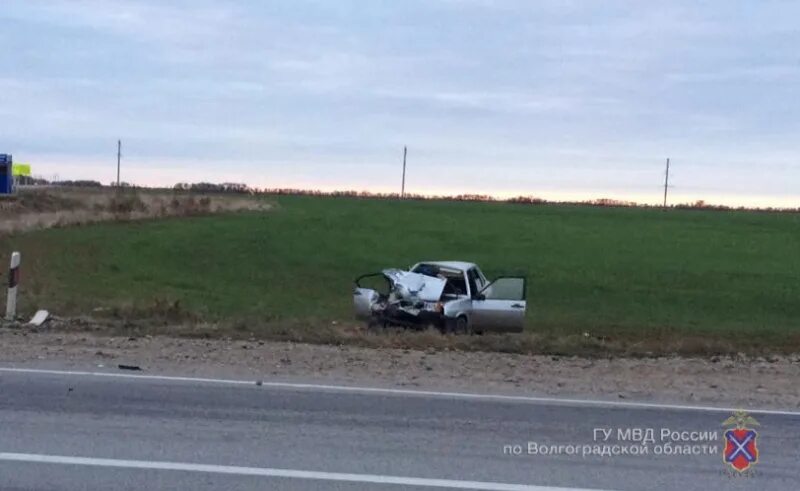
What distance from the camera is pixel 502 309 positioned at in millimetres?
16766

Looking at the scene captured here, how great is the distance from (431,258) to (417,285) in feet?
65.0

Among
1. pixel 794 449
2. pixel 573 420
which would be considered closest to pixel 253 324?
pixel 573 420

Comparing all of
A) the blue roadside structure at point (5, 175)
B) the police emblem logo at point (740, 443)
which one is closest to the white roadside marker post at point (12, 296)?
the police emblem logo at point (740, 443)

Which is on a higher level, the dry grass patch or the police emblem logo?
the dry grass patch

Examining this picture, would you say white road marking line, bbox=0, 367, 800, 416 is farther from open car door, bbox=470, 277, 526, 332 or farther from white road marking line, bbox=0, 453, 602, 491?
open car door, bbox=470, 277, 526, 332

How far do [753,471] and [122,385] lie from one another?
18.7 feet

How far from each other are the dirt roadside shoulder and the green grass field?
4094 millimetres

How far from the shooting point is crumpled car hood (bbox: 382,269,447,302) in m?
16.2

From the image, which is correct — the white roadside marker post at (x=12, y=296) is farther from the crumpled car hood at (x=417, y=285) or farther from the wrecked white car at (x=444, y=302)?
the crumpled car hood at (x=417, y=285)

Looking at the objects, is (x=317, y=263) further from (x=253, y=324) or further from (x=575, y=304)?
(x=253, y=324)

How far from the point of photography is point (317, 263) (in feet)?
111

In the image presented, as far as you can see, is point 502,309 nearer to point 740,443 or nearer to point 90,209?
point 740,443

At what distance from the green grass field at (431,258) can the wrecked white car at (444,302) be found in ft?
6.53

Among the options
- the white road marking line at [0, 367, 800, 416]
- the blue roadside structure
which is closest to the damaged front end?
the white road marking line at [0, 367, 800, 416]
